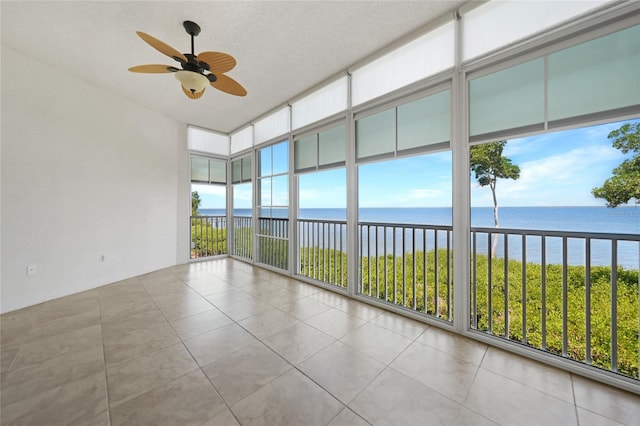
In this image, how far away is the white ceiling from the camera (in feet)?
7.21

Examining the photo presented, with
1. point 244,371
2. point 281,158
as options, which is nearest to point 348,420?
point 244,371

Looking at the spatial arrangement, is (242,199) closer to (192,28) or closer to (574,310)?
(192,28)

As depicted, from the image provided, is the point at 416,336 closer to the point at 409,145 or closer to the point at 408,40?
the point at 409,145

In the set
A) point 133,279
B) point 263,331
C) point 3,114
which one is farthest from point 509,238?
point 3,114

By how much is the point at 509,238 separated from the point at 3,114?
576 cm

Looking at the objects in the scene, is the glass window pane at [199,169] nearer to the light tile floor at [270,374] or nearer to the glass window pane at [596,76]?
the light tile floor at [270,374]

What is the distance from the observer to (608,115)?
1.62 m

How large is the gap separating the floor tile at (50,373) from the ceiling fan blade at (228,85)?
2.76 meters

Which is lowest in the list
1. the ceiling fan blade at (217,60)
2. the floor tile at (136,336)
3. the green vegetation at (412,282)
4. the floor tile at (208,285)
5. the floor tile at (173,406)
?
the floor tile at (173,406)

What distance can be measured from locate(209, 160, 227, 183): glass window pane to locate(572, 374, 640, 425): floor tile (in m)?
6.30

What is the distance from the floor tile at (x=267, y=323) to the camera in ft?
7.49

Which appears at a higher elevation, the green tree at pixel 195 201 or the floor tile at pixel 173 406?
the green tree at pixel 195 201

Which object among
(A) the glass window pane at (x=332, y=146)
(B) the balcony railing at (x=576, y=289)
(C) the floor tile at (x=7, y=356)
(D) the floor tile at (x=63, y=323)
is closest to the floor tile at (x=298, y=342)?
(B) the balcony railing at (x=576, y=289)

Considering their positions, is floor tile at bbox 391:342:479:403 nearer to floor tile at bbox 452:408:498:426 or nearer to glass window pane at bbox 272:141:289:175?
floor tile at bbox 452:408:498:426
